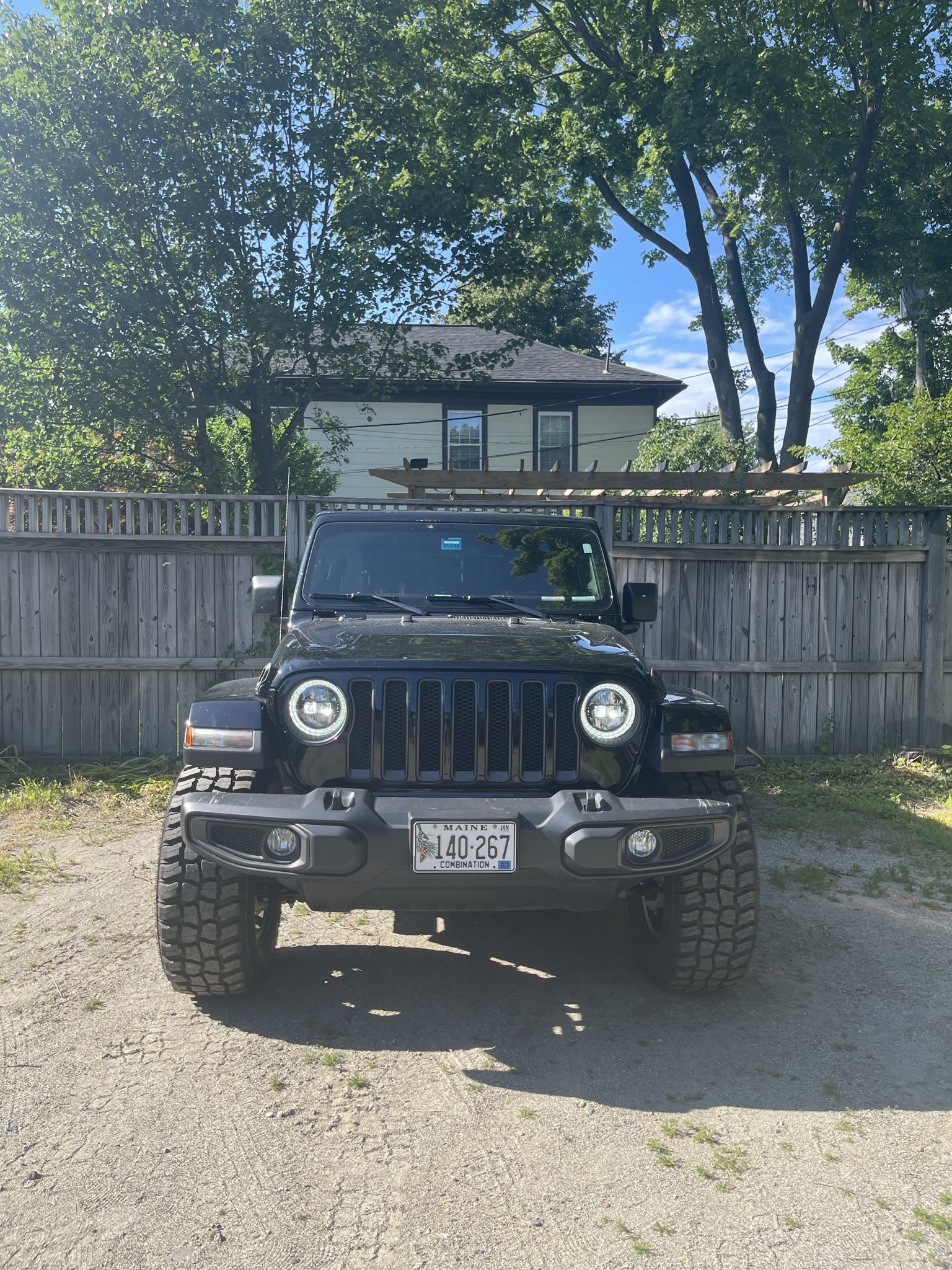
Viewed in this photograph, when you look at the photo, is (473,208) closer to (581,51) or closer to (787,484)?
(787,484)

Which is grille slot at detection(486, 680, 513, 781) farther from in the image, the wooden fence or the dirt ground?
the wooden fence

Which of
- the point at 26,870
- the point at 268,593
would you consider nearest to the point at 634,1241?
the point at 268,593

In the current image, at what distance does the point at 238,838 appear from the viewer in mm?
3324

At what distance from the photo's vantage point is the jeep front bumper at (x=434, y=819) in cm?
319

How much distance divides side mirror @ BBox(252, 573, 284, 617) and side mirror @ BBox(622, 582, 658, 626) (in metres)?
1.68

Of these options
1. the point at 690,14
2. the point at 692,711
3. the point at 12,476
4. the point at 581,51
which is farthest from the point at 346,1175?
the point at 581,51

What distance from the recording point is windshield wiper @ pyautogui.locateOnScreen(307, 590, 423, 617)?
14.5 feet

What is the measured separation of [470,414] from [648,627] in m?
13.1

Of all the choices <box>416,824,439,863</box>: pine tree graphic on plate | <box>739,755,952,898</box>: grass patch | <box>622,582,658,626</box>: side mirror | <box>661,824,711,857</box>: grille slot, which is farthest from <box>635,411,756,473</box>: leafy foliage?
<box>416,824,439,863</box>: pine tree graphic on plate

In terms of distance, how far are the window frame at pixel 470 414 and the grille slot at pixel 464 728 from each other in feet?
54.3

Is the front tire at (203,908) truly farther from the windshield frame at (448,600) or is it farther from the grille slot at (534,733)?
the windshield frame at (448,600)

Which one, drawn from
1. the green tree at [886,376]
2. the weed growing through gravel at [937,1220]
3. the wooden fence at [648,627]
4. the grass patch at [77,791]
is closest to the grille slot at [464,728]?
the weed growing through gravel at [937,1220]

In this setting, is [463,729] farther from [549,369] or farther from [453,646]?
[549,369]

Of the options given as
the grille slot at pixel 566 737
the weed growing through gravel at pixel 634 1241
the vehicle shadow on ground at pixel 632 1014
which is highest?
the grille slot at pixel 566 737
